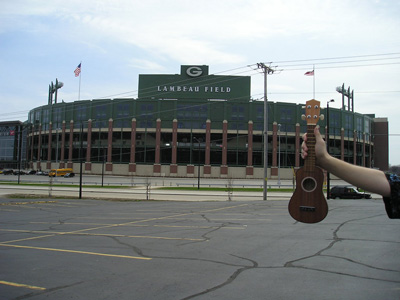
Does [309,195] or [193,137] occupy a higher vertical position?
[193,137]

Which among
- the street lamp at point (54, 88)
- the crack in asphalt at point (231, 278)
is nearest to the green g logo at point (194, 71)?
the street lamp at point (54, 88)

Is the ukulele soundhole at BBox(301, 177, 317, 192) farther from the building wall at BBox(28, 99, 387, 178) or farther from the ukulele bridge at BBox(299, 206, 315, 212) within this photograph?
the building wall at BBox(28, 99, 387, 178)

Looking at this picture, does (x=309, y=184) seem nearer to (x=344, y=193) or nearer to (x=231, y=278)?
(x=231, y=278)

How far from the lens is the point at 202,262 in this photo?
8.02 m

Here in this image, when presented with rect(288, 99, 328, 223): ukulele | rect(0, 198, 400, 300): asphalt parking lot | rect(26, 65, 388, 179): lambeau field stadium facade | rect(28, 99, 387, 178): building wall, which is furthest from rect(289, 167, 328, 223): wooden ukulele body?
rect(28, 99, 387, 178): building wall

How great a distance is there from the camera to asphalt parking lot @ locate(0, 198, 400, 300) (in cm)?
597

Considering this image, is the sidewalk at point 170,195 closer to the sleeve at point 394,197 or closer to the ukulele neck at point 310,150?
the ukulele neck at point 310,150

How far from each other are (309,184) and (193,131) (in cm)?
7235

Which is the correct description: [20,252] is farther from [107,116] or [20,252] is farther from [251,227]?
[107,116]

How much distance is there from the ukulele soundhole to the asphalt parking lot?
259 cm

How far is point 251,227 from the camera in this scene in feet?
44.4

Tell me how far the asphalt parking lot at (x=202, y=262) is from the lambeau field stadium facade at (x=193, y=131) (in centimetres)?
6168

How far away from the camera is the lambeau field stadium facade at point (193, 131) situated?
76.0 metres

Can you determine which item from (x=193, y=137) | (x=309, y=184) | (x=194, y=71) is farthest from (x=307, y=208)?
(x=194, y=71)
